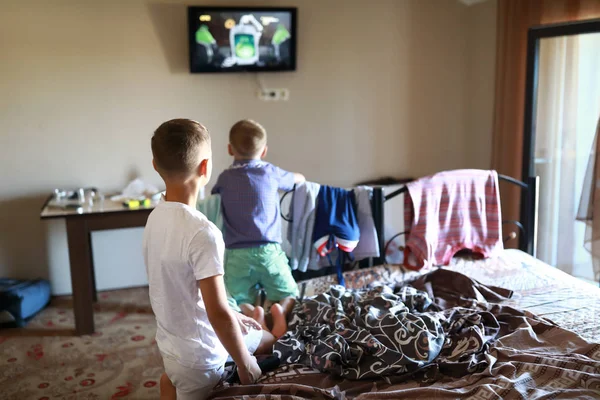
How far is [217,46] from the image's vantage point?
395cm

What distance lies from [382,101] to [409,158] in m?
0.50

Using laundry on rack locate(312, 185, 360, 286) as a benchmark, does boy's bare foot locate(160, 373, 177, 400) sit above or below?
below

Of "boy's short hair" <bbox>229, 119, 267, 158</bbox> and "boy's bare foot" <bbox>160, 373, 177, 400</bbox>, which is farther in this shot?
"boy's short hair" <bbox>229, 119, 267, 158</bbox>

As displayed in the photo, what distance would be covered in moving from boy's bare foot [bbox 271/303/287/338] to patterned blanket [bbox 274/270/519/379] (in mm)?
46

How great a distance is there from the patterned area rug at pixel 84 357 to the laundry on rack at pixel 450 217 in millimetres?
1485

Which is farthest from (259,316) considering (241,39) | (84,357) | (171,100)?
(241,39)

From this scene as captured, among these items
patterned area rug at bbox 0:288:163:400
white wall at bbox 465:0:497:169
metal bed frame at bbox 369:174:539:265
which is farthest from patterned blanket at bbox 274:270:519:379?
white wall at bbox 465:0:497:169

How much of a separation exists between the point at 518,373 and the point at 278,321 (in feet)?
3.05

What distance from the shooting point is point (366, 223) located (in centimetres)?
289

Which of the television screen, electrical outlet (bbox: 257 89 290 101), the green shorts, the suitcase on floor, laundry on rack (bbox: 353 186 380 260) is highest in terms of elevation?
the television screen

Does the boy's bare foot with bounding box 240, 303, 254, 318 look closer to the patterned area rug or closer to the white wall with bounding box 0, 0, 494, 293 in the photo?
the patterned area rug

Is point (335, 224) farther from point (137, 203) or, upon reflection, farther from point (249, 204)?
point (137, 203)

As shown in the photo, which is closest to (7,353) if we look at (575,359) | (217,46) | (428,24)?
(217,46)

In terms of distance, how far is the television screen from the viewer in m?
3.90
